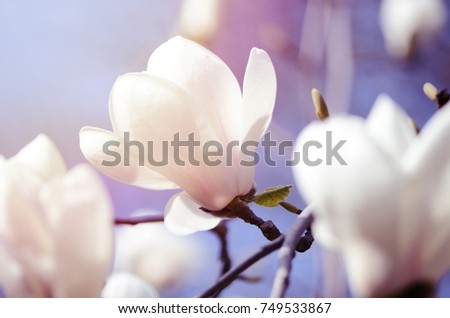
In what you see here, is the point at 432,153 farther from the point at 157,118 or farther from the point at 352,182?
the point at 157,118

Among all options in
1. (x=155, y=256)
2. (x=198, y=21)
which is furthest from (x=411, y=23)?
(x=155, y=256)

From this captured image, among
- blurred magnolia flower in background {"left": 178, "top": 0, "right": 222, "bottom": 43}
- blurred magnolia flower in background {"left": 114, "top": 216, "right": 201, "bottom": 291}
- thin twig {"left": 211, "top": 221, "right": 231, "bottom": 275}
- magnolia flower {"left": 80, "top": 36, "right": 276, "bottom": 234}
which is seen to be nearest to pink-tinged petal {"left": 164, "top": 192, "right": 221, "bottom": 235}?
magnolia flower {"left": 80, "top": 36, "right": 276, "bottom": 234}

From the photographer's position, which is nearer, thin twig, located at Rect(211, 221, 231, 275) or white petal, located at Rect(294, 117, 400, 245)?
white petal, located at Rect(294, 117, 400, 245)

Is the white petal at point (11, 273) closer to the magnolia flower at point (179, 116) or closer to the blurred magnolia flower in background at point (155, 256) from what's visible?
the magnolia flower at point (179, 116)

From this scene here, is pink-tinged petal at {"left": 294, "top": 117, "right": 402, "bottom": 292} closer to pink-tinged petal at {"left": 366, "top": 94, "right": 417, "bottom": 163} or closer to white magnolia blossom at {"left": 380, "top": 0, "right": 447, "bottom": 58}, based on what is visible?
pink-tinged petal at {"left": 366, "top": 94, "right": 417, "bottom": 163}

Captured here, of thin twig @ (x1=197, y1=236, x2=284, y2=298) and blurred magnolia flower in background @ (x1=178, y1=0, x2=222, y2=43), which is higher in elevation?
blurred magnolia flower in background @ (x1=178, y1=0, x2=222, y2=43)

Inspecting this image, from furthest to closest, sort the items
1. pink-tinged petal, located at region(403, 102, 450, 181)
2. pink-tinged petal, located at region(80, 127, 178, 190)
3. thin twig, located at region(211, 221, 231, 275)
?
thin twig, located at region(211, 221, 231, 275)
pink-tinged petal, located at region(80, 127, 178, 190)
pink-tinged petal, located at region(403, 102, 450, 181)
